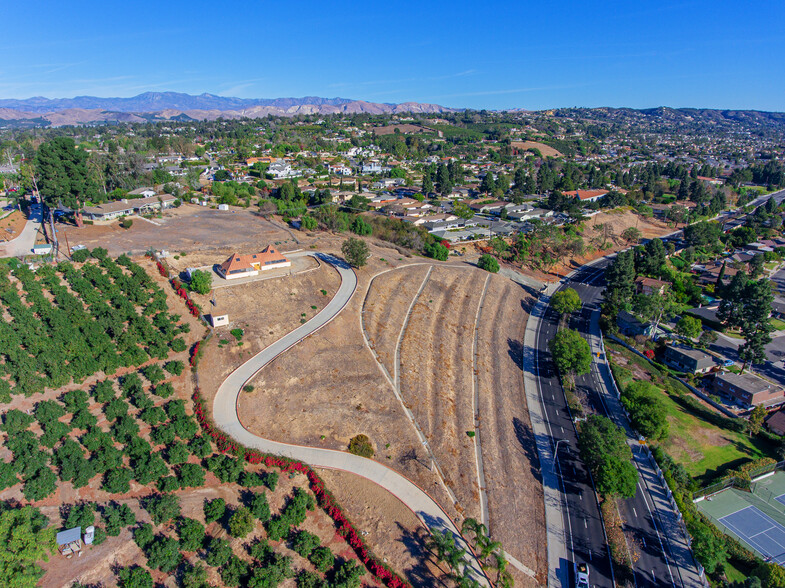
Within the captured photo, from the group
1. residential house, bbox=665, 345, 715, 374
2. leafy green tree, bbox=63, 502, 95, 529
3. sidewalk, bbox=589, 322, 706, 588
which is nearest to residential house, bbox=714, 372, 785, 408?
residential house, bbox=665, 345, 715, 374

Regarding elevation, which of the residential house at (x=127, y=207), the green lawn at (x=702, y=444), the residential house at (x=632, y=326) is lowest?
the green lawn at (x=702, y=444)

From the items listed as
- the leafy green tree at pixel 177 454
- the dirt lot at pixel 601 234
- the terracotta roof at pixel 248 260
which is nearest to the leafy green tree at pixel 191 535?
the leafy green tree at pixel 177 454

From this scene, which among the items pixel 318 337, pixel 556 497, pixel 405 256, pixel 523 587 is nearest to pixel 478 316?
pixel 405 256

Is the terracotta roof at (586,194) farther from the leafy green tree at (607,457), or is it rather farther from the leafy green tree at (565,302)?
the leafy green tree at (607,457)

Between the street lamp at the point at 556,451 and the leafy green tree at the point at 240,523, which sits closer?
the leafy green tree at the point at 240,523

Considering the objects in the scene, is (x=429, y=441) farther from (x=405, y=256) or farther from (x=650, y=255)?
(x=650, y=255)
